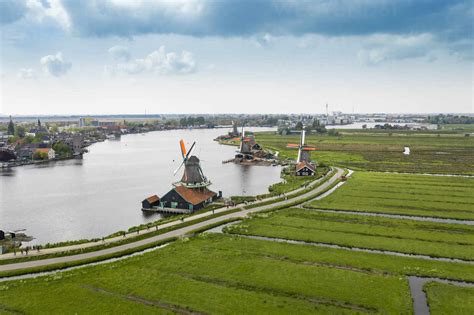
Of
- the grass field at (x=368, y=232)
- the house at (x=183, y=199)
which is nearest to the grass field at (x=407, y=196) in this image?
the grass field at (x=368, y=232)

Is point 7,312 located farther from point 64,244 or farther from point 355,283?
point 355,283

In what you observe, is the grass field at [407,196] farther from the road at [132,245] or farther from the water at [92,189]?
the water at [92,189]

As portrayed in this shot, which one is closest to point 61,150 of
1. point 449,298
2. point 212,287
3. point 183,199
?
point 183,199

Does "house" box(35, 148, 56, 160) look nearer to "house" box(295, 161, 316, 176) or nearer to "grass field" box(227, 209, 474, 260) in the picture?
"house" box(295, 161, 316, 176)

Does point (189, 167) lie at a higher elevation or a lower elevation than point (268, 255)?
higher

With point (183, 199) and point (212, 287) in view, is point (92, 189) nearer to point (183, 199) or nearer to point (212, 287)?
point (183, 199)

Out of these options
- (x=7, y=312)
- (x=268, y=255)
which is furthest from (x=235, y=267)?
(x=7, y=312)
